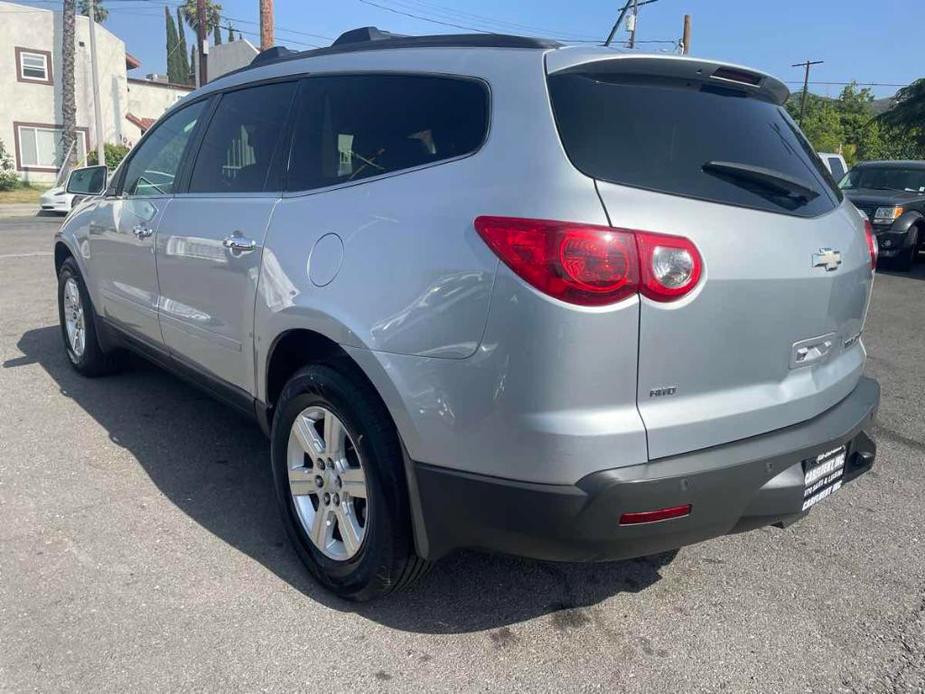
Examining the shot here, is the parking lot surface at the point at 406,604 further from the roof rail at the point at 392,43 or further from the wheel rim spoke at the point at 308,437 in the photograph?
the roof rail at the point at 392,43

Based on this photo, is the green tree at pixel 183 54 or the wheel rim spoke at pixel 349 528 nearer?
the wheel rim spoke at pixel 349 528

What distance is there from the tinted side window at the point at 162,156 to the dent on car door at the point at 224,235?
9.6 inches

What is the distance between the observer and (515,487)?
2.25 metres

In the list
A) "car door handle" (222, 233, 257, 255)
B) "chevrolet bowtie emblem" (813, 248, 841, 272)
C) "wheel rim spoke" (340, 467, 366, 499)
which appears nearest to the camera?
"chevrolet bowtie emblem" (813, 248, 841, 272)

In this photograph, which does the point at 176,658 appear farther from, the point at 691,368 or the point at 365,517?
the point at 691,368

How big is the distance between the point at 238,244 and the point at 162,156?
4.86ft

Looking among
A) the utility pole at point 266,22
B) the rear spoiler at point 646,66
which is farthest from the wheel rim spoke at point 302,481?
the utility pole at point 266,22

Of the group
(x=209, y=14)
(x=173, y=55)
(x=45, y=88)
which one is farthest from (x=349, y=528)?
(x=173, y=55)

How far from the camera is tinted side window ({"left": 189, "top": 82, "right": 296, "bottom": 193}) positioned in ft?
11.2

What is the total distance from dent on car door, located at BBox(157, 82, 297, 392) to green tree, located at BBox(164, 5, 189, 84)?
6604 cm

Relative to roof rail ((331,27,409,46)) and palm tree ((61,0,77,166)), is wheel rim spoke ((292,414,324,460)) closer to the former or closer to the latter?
roof rail ((331,27,409,46))

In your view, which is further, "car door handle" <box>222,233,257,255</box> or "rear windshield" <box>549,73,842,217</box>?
"car door handle" <box>222,233,257,255</box>

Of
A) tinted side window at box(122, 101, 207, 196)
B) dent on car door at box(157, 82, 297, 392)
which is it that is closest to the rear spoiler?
dent on car door at box(157, 82, 297, 392)

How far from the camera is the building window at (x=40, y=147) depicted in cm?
3016
